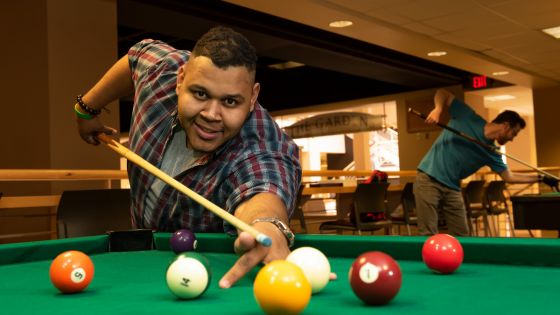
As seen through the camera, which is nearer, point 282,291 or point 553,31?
point 282,291

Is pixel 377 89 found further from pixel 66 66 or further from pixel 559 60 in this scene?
pixel 66 66

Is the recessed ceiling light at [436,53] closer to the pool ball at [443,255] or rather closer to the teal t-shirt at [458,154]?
the teal t-shirt at [458,154]

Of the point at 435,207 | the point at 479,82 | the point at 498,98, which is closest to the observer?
the point at 435,207

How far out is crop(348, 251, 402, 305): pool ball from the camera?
0.96 meters

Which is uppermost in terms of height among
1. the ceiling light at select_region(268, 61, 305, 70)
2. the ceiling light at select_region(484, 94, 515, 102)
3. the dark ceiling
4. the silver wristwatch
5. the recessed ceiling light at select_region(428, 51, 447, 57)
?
the ceiling light at select_region(268, 61, 305, 70)

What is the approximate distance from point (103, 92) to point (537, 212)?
263 centimetres

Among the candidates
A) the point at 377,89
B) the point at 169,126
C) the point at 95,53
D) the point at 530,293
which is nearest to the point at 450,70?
the point at 377,89

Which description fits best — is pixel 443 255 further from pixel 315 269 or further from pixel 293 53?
pixel 293 53

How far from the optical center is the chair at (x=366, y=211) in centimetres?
531

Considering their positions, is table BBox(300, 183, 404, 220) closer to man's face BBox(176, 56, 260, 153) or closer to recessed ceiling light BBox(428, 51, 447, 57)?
recessed ceiling light BBox(428, 51, 447, 57)

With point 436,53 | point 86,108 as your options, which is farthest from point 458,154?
point 86,108

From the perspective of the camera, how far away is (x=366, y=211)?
5426mm

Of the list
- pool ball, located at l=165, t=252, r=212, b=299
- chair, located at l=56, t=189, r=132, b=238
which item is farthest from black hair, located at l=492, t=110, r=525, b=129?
pool ball, located at l=165, t=252, r=212, b=299

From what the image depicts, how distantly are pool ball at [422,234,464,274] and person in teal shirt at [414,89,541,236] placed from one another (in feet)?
11.0
